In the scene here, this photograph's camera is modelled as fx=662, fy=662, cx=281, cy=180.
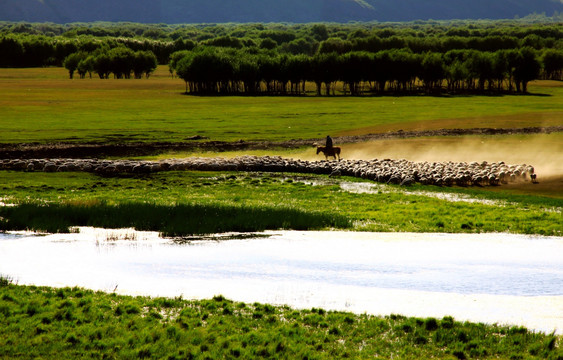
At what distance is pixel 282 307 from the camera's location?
18688mm

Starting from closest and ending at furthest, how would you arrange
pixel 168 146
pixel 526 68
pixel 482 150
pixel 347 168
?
1. pixel 347 168
2. pixel 482 150
3. pixel 168 146
4. pixel 526 68

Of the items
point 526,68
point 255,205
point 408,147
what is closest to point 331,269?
point 255,205

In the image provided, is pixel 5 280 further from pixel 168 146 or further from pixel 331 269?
pixel 168 146

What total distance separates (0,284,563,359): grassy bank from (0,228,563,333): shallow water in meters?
1.37

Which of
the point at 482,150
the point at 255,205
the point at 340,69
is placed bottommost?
the point at 255,205

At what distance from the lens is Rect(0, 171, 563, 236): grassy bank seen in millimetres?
32469

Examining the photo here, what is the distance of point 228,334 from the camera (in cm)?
1648

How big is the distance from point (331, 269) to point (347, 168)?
26379mm

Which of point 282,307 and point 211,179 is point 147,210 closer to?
point 211,179

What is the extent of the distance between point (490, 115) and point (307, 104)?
38803 millimetres

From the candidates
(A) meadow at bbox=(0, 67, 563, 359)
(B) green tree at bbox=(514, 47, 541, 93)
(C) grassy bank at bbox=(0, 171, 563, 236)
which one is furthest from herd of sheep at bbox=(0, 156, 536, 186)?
(B) green tree at bbox=(514, 47, 541, 93)

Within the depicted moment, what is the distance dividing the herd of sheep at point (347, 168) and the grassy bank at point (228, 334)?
28293 mm

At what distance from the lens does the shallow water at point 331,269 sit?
64.6 feet

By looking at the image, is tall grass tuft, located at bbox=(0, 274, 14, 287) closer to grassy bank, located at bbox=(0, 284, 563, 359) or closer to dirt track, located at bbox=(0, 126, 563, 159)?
grassy bank, located at bbox=(0, 284, 563, 359)
